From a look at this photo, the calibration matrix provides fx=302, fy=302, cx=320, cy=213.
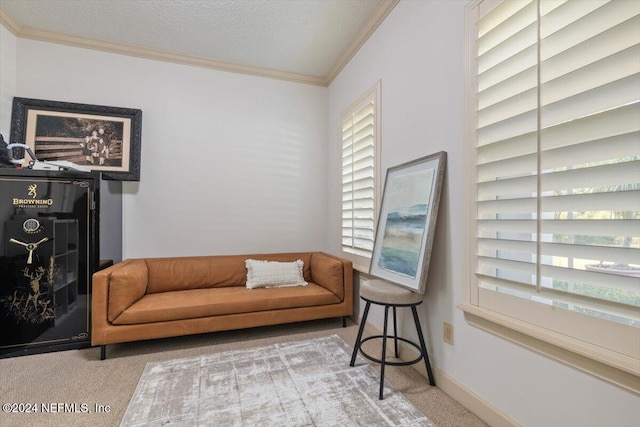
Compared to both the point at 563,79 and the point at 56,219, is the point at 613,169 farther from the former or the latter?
the point at 56,219

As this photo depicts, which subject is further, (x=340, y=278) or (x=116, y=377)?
(x=340, y=278)

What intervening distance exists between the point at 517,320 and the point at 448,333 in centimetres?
54

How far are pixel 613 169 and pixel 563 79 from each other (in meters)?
0.42

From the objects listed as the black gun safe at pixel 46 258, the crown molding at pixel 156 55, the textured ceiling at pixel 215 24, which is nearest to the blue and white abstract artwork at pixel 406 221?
the textured ceiling at pixel 215 24

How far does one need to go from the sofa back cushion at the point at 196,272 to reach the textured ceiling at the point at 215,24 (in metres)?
2.22

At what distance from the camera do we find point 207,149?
3.44 m

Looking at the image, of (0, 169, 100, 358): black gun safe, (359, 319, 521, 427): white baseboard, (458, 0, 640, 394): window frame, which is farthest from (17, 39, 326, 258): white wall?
(458, 0, 640, 394): window frame

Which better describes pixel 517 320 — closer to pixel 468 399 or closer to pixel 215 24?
pixel 468 399

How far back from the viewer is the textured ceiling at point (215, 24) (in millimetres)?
2529

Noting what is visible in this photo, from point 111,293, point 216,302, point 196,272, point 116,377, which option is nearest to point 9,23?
point 111,293

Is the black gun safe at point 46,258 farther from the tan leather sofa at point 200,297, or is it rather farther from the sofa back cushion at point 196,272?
the sofa back cushion at point 196,272

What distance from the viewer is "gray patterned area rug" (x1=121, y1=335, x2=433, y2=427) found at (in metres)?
1.62

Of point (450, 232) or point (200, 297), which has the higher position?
point (450, 232)

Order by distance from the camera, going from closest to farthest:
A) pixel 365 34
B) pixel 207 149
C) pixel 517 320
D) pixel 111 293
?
pixel 517 320 < pixel 111 293 < pixel 365 34 < pixel 207 149
